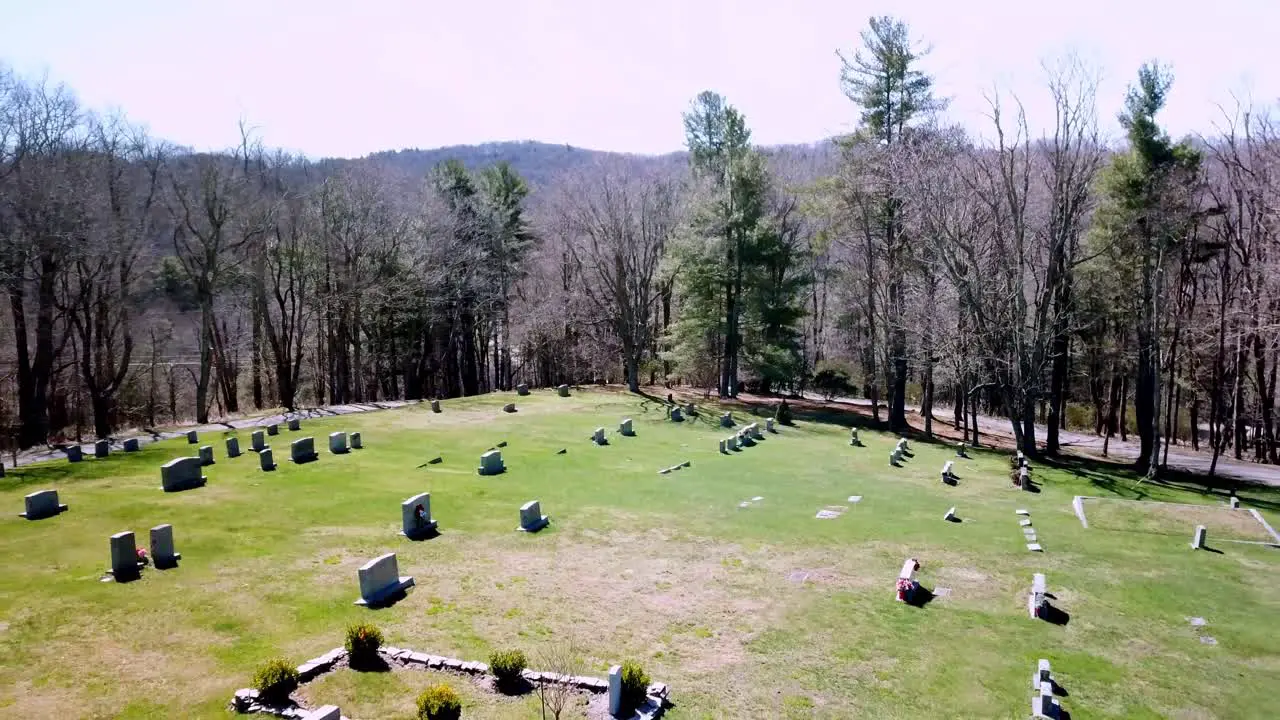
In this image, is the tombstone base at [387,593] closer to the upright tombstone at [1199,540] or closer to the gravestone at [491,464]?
the gravestone at [491,464]

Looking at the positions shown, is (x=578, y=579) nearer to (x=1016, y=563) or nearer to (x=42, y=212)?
(x=1016, y=563)

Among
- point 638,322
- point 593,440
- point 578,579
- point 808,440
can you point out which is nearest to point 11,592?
point 578,579

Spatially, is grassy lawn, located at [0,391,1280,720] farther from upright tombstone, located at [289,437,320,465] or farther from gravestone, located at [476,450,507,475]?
upright tombstone, located at [289,437,320,465]

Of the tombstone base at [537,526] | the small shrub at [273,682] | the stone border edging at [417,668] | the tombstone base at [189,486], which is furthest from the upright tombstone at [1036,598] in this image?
the tombstone base at [189,486]

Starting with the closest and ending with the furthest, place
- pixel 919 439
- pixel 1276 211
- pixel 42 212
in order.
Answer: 1. pixel 1276 211
2. pixel 42 212
3. pixel 919 439

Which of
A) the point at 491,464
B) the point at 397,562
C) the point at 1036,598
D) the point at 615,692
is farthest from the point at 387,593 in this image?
the point at 1036,598

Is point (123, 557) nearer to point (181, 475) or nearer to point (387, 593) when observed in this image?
point (387, 593)
